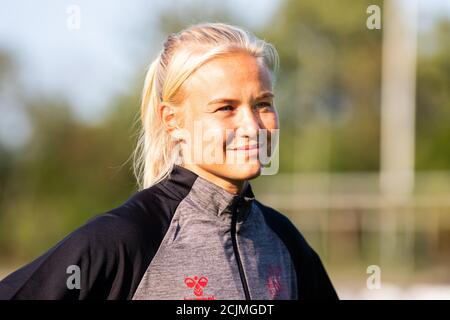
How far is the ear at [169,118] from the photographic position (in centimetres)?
263

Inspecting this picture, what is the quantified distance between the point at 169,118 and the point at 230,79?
0.89 feet

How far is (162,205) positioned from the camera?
2.50 meters

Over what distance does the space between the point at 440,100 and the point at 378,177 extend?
444cm

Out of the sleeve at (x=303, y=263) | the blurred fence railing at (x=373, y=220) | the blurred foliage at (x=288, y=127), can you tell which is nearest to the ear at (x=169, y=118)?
the sleeve at (x=303, y=263)

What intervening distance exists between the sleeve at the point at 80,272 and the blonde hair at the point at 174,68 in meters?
0.40

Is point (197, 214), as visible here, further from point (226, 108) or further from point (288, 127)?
point (288, 127)

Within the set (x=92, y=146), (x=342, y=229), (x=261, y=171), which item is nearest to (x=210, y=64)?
(x=261, y=171)

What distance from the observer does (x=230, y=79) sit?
2477 mm

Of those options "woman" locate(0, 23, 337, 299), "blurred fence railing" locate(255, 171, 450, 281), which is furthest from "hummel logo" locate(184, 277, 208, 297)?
"blurred fence railing" locate(255, 171, 450, 281)

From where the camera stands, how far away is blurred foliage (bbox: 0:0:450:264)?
63.0ft

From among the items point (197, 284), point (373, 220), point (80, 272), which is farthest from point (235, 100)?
point (373, 220)

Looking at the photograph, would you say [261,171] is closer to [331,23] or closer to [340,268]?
[340,268]

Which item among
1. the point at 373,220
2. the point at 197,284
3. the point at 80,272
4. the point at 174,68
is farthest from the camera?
the point at 373,220

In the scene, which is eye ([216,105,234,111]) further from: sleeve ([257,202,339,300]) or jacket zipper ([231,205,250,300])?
sleeve ([257,202,339,300])
